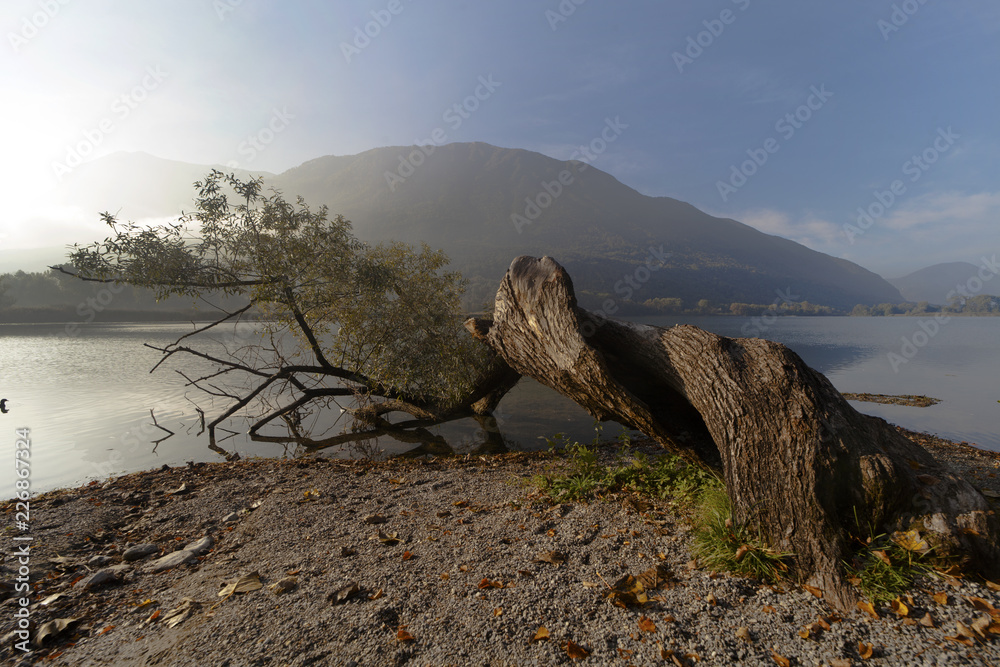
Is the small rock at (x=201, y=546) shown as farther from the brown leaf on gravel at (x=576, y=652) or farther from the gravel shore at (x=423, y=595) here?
the brown leaf on gravel at (x=576, y=652)

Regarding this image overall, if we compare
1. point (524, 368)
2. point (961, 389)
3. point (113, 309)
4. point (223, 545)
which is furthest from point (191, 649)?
point (113, 309)

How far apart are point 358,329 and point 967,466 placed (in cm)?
1223

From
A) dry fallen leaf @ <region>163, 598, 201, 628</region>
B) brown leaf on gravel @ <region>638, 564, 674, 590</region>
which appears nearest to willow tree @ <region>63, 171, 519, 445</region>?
dry fallen leaf @ <region>163, 598, 201, 628</region>

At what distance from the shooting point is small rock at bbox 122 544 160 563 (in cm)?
483

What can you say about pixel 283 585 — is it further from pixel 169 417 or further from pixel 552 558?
pixel 169 417

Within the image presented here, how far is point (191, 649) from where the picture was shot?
9.99 ft

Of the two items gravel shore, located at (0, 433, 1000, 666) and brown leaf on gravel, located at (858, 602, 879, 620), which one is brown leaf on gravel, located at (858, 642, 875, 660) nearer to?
gravel shore, located at (0, 433, 1000, 666)

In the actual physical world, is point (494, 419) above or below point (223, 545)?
below

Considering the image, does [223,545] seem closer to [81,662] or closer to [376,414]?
[81,662]

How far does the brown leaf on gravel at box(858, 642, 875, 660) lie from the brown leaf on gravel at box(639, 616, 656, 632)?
1.26 meters

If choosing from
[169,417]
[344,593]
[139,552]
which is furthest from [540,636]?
[169,417]

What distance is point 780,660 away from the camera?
2764 mm

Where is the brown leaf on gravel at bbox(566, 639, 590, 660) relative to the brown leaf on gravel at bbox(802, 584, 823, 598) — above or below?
above

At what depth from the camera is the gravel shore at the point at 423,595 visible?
2.92m
